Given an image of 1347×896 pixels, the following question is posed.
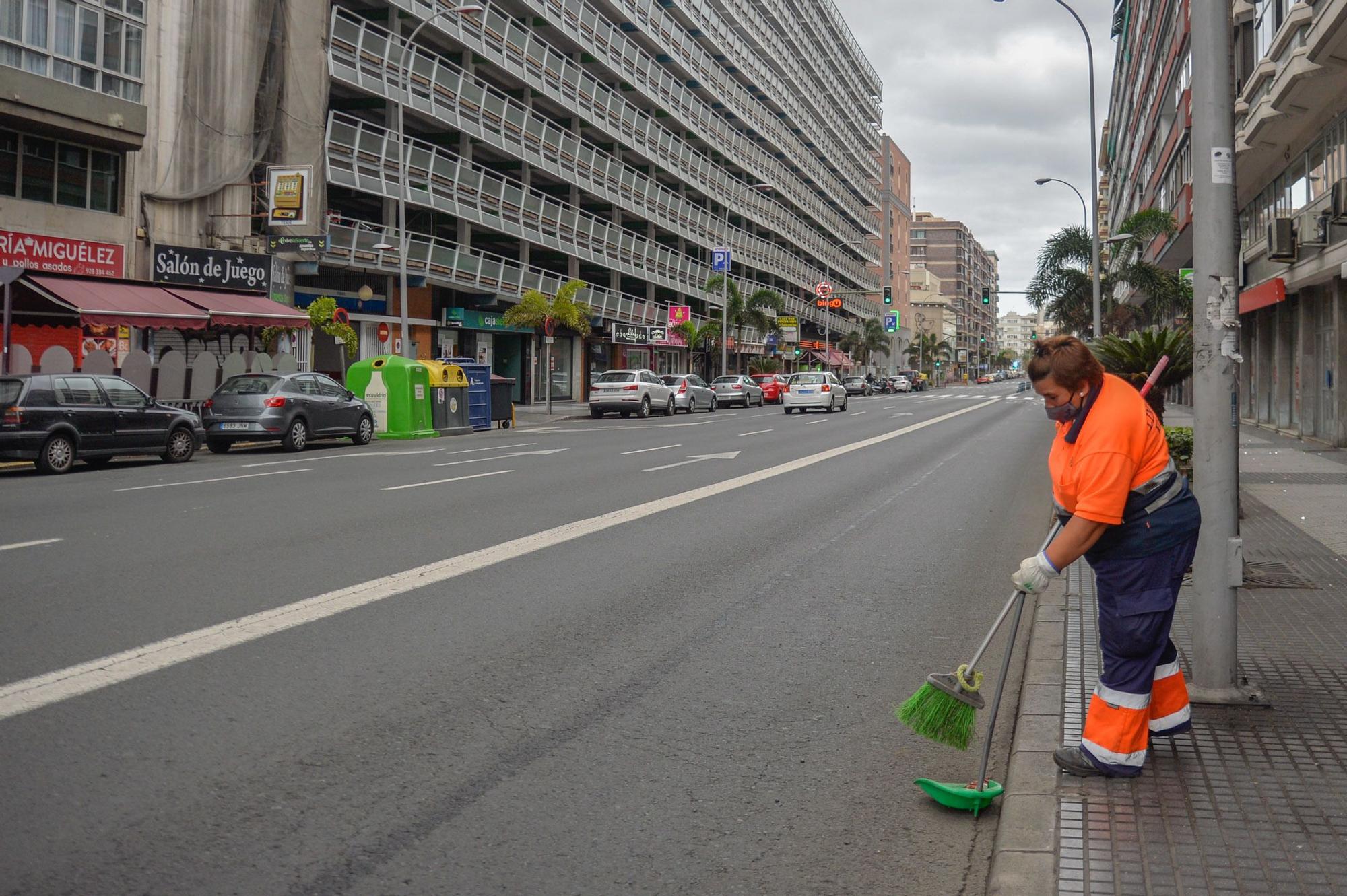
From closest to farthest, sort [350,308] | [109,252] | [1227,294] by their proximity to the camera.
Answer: [1227,294], [109,252], [350,308]

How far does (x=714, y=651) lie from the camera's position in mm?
6168

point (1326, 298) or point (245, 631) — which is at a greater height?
point (1326, 298)

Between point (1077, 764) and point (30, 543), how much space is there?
8145 millimetres

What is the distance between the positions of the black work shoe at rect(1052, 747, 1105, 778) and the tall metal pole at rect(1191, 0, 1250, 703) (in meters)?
1.12

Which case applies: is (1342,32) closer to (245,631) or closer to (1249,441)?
(1249,441)

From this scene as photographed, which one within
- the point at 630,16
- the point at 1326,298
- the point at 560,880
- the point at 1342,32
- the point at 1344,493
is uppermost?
the point at 630,16

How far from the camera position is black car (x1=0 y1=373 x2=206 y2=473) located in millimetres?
15859

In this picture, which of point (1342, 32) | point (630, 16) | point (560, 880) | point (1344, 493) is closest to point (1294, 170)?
point (1342, 32)

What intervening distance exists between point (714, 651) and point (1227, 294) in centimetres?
301

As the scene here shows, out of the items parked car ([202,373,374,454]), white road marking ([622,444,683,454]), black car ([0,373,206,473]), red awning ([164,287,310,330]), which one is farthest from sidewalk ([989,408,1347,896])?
red awning ([164,287,310,330])

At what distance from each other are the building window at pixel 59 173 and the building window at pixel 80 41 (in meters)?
1.37

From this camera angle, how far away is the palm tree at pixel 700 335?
59750 mm

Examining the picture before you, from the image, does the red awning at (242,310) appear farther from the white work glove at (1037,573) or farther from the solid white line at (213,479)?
the white work glove at (1037,573)

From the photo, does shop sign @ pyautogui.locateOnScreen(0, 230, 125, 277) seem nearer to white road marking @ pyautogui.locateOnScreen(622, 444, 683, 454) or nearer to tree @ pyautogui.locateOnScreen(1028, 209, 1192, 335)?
white road marking @ pyautogui.locateOnScreen(622, 444, 683, 454)
